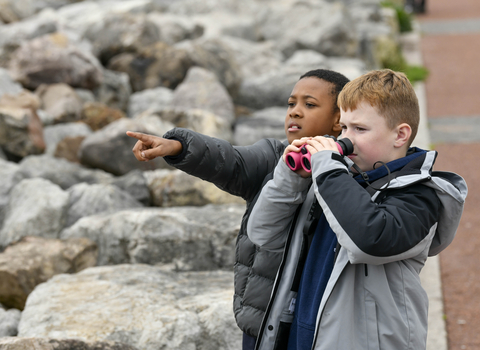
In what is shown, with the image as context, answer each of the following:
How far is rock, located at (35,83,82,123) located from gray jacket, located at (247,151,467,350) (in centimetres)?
654

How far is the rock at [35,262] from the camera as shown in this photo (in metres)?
3.79

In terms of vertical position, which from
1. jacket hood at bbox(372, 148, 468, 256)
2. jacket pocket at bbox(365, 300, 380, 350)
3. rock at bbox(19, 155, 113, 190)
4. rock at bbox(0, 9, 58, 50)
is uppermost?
jacket hood at bbox(372, 148, 468, 256)

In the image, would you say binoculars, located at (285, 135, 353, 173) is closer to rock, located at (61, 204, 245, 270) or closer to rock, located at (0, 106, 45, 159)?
rock, located at (61, 204, 245, 270)

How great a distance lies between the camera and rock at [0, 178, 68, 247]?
4836mm

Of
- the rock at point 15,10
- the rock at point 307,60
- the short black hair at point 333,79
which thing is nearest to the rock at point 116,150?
the rock at point 307,60

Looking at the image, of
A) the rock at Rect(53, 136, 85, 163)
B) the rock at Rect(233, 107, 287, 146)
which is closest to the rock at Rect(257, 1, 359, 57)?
the rock at Rect(233, 107, 287, 146)

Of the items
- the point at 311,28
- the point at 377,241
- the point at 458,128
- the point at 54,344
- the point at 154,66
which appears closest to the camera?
the point at 377,241

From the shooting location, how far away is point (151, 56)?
927 cm

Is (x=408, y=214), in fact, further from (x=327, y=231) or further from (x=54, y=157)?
(x=54, y=157)

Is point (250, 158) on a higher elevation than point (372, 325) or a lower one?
higher

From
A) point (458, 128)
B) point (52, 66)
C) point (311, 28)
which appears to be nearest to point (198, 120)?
point (52, 66)

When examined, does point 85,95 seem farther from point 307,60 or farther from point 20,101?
point 307,60

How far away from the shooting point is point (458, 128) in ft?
27.8

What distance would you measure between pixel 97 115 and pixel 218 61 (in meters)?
2.44
